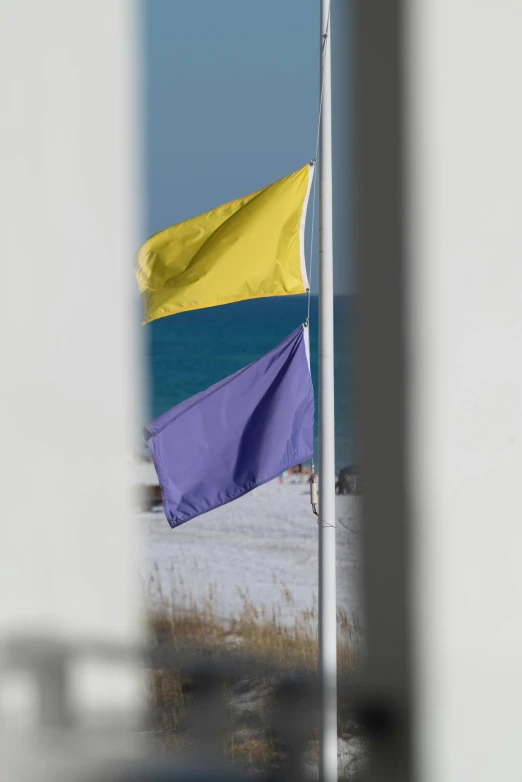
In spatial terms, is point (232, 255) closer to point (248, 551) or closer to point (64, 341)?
point (64, 341)

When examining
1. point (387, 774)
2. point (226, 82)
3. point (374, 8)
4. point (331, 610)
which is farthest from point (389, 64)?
point (226, 82)

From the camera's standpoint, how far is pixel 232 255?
9.07 feet

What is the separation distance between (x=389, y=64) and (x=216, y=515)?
11.7 metres

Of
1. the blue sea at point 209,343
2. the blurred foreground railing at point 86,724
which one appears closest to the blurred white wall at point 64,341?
the blurred foreground railing at point 86,724

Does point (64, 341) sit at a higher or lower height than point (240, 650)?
higher

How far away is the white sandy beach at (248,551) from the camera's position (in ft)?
32.1

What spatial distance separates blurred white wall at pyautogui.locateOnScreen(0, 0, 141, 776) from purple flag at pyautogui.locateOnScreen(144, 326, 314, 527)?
0.72 meters

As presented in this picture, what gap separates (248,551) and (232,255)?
31.0 ft

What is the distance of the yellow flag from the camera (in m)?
2.76

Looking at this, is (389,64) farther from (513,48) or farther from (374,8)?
(513,48)

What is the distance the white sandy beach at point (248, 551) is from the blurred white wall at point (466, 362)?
729cm

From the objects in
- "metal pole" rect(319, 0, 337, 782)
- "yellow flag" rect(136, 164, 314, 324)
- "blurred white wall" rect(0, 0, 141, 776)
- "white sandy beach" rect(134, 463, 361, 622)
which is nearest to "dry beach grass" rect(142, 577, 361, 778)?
"white sandy beach" rect(134, 463, 361, 622)

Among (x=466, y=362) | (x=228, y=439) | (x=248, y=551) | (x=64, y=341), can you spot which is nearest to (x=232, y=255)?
(x=228, y=439)

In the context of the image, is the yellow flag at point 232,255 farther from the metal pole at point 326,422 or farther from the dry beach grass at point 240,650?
the dry beach grass at point 240,650
